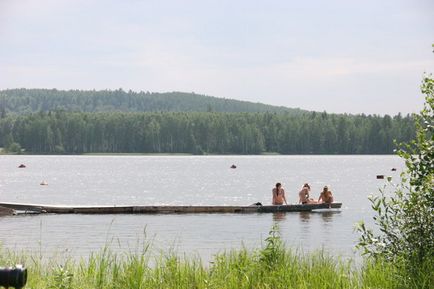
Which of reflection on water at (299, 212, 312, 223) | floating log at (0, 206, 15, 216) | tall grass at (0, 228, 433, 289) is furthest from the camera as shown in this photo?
reflection on water at (299, 212, 312, 223)

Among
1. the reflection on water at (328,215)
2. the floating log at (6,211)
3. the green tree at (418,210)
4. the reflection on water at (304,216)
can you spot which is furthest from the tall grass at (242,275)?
the reflection on water at (328,215)

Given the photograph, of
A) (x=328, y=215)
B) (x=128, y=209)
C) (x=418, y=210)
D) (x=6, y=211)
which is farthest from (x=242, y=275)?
(x=328, y=215)

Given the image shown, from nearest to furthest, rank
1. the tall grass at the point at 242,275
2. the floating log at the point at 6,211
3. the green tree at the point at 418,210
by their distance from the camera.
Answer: the tall grass at the point at 242,275 < the green tree at the point at 418,210 < the floating log at the point at 6,211

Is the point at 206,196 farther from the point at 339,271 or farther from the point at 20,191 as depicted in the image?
the point at 339,271

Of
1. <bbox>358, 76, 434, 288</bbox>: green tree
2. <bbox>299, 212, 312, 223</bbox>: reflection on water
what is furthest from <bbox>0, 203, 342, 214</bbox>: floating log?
<bbox>358, 76, 434, 288</bbox>: green tree

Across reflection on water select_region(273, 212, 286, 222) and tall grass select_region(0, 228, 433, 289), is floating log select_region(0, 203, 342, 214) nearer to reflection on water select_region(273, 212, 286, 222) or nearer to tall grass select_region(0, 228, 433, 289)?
reflection on water select_region(273, 212, 286, 222)

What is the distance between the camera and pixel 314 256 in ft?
44.5

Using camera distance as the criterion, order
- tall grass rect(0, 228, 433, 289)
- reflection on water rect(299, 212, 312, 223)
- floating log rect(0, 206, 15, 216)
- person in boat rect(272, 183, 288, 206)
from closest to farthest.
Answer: tall grass rect(0, 228, 433, 289) < floating log rect(0, 206, 15, 216) < reflection on water rect(299, 212, 312, 223) < person in boat rect(272, 183, 288, 206)

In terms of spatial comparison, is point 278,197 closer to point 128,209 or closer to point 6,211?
point 128,209

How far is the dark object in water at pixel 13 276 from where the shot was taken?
5.70 m

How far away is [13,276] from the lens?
5734 mm

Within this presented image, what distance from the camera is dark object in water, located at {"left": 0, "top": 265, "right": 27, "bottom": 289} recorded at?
5705 mm

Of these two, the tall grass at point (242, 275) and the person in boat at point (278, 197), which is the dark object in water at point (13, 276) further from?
the person in boat at point (278, 197)

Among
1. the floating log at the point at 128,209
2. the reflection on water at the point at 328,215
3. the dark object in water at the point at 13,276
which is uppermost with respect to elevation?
the dark object in water at the point at 13,276
